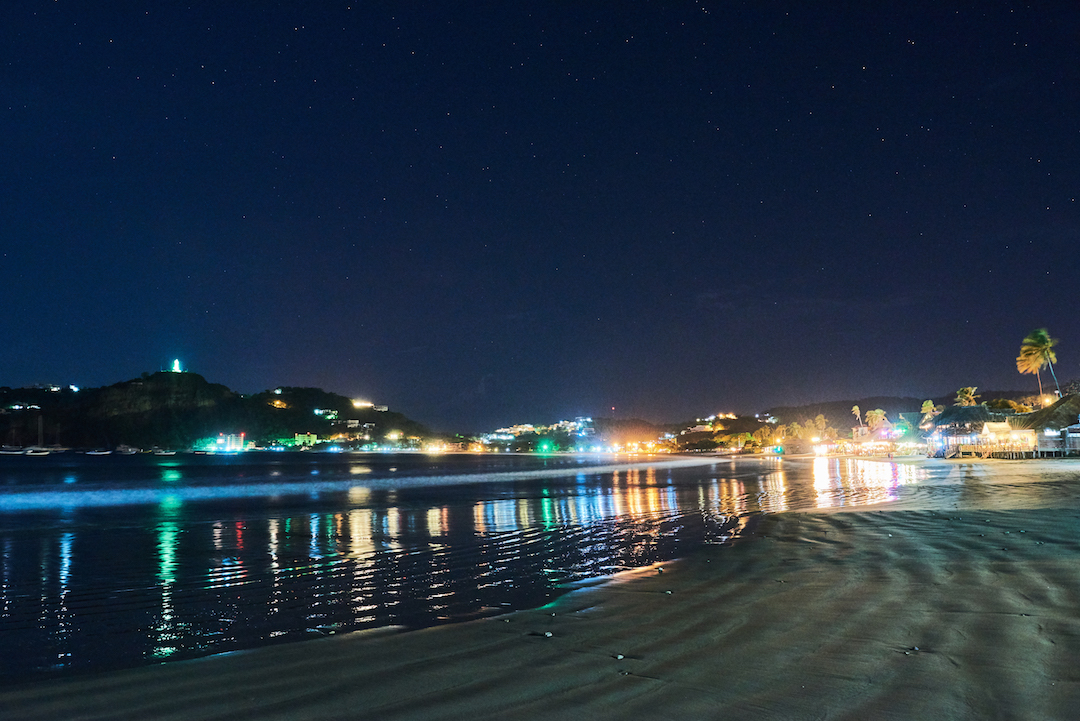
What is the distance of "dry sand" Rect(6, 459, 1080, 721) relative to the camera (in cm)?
440

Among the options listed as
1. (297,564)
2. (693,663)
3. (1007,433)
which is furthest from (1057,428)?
(693,663)

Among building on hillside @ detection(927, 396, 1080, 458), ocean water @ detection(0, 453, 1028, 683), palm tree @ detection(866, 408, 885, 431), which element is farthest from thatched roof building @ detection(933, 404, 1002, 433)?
palm tree @ detection(866, 408, 885, 431)

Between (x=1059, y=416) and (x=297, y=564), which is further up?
(x=1059, y=416)

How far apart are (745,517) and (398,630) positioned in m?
12.7

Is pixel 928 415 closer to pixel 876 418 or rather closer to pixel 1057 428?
pixel 1057 428

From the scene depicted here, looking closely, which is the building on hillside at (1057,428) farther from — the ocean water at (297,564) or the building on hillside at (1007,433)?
the ocean water at (297,564)

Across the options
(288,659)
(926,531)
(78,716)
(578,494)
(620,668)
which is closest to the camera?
(78,716)

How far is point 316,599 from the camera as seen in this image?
8.56 metres

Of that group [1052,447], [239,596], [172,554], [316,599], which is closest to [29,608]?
[239,596]

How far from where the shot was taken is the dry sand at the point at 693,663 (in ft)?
14.4

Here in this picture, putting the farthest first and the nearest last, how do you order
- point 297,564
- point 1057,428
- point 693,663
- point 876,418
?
point 876,418 → point 1057,428 → point 297,564 → point 693,663

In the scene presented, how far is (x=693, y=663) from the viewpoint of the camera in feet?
17.4

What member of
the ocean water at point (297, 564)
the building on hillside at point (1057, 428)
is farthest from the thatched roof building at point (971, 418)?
the ocean water at point (297, 564)

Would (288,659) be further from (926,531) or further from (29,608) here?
(926,531)
